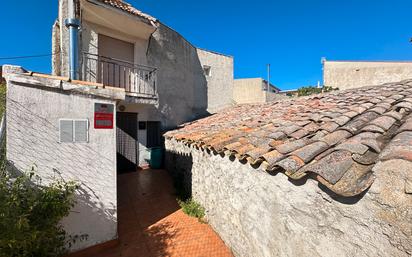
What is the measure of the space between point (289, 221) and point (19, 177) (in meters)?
4.75

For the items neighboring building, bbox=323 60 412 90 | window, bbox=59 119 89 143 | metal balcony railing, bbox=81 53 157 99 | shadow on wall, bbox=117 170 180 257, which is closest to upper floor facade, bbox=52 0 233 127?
metal balcony railing, bbox=81 53 157 99

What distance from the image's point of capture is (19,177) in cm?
392

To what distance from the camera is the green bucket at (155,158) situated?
1162 centimetres

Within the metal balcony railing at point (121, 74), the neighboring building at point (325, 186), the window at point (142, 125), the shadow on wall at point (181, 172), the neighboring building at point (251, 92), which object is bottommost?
the shadow on wall at point (181, 172)

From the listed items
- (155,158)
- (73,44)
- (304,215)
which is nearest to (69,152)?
(73,44)

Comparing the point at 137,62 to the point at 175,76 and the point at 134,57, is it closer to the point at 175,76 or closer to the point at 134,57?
A: the point at 134,57

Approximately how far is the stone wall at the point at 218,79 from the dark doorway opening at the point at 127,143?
27.9 feet

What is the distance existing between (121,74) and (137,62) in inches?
46.7

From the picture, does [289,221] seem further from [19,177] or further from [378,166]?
[19,177]

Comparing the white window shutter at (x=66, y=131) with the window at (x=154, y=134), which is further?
the window at (x=154, y=134)

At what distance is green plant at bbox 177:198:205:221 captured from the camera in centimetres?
692

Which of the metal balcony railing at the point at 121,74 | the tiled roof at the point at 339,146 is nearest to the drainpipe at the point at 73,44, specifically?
the metal balcony railing at the point at 121,74

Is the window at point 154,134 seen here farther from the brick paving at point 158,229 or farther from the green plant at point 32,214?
the green plant at point 32,214

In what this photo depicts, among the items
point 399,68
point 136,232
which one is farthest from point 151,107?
point 399,68
